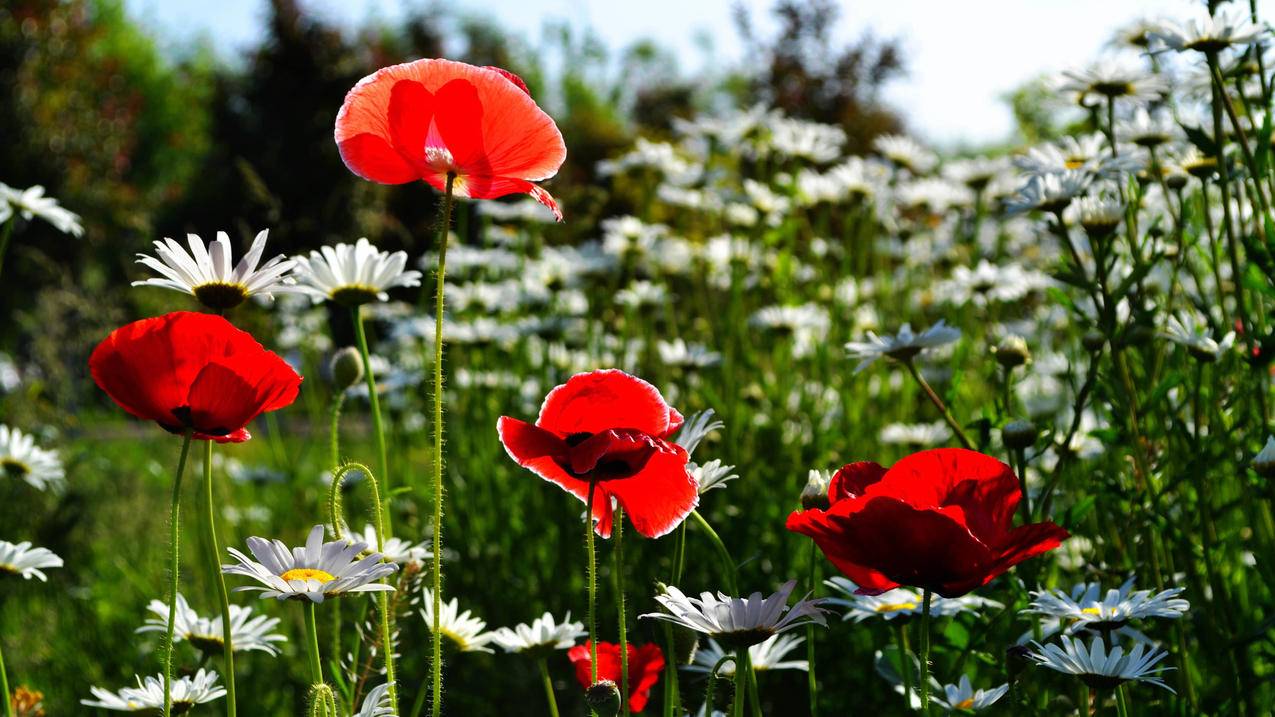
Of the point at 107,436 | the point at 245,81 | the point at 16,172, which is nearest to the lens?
the point at 107,436

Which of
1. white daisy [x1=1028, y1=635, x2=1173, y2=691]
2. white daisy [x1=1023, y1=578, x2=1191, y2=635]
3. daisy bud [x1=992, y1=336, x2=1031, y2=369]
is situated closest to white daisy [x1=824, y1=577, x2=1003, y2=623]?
white daisy [x1=1023, y1=578, x2=1191, y2=635]

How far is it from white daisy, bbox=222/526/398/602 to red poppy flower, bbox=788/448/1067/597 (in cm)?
38

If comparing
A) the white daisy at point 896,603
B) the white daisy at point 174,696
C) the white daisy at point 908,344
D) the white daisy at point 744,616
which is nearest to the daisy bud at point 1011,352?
the white daisy at point 908,344

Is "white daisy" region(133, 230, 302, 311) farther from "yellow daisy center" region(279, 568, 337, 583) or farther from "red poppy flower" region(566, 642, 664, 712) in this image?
"red poppy flower" region(566, 642, 664, 712)

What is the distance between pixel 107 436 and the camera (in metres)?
8.99

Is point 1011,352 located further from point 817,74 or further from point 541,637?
point 817,74

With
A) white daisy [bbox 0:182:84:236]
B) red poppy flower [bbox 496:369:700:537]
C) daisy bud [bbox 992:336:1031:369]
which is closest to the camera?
red poppy flower [bbox 496:369:700:537]

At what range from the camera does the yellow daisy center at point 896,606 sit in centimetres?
145

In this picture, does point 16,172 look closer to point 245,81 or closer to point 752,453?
point 245,81

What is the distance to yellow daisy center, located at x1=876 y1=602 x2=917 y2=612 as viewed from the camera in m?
1.45

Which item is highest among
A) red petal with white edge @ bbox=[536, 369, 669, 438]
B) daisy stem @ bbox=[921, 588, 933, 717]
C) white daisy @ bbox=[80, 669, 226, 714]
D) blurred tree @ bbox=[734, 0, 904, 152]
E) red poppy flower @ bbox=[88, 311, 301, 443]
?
blurred tree @ bbox=[734, 0, 904, 152]

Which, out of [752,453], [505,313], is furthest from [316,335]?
[752,453]

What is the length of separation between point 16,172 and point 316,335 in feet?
24.9

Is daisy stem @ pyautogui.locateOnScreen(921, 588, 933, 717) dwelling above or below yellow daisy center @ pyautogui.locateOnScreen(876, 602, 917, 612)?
above
